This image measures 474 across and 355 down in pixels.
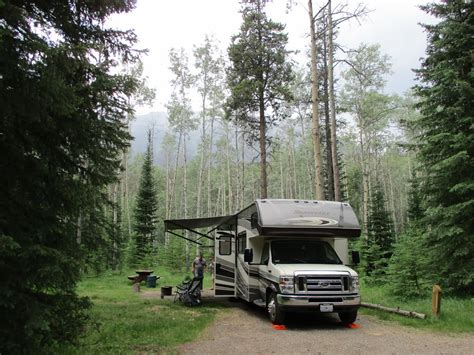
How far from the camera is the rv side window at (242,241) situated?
11.6 m

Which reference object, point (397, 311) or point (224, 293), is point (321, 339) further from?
point (224, 293)

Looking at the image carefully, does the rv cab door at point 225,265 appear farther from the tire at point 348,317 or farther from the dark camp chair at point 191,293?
the tire at point 348,317

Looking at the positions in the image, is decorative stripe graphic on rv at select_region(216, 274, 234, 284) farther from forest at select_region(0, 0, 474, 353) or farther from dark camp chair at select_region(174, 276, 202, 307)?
forest at select_region(0, 0, 474, 353)

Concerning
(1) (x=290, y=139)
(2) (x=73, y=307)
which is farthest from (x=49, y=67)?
(1) (x=290, y=139)

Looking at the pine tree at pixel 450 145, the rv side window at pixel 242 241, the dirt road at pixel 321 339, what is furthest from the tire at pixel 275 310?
the pine tree at pixel 450 145

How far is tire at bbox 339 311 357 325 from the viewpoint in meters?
9.23

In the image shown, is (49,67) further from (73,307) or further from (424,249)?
(424,249)

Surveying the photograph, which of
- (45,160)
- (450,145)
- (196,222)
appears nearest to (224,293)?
(196,222)

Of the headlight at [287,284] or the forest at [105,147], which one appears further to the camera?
the headlight at [287,284]

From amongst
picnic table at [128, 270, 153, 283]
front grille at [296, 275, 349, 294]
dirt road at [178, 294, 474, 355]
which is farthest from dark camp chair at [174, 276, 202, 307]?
picnic table at [128, 270, 153, 283]

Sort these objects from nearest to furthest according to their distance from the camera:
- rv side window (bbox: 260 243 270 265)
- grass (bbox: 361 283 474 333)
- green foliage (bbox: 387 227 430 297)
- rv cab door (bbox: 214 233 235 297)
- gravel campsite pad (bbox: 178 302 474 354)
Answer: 1. gravel campsite pad (bbox: 178 302 474 354)
2. grass (bbox: 361 283 474 333)
3. rv side window (bbox: 260 243 270 265)
4. green foliage (bbox: 387 227 430 297)
5. rv cab door (bbox: 214 233 235 297)

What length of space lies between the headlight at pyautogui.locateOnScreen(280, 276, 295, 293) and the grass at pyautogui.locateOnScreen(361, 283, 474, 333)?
2855mm

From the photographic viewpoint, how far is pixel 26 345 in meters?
4.95

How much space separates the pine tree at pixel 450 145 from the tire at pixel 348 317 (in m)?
3.82
